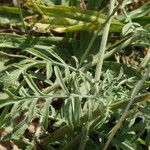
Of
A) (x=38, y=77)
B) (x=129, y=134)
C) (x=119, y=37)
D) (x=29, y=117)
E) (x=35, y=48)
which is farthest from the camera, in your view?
(x=119, y=37)

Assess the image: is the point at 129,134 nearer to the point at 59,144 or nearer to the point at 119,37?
the point at 59,144

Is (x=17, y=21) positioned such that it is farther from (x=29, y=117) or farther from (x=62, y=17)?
(x=29, y=117)

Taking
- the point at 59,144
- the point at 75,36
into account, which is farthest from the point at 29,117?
the point at 75,36

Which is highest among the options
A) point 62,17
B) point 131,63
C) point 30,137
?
point 62,17

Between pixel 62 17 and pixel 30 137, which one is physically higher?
pixel 62 17

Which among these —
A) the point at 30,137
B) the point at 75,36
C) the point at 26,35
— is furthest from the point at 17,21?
the point at 30,137

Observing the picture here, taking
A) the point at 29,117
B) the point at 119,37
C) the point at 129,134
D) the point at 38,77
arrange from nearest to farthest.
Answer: the point at 29,117, the point at 129,134, the point at 38,77, the point at 119,37

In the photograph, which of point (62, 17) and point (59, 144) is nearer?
point (59, 144)

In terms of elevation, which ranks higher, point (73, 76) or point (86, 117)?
point (73, 76)
